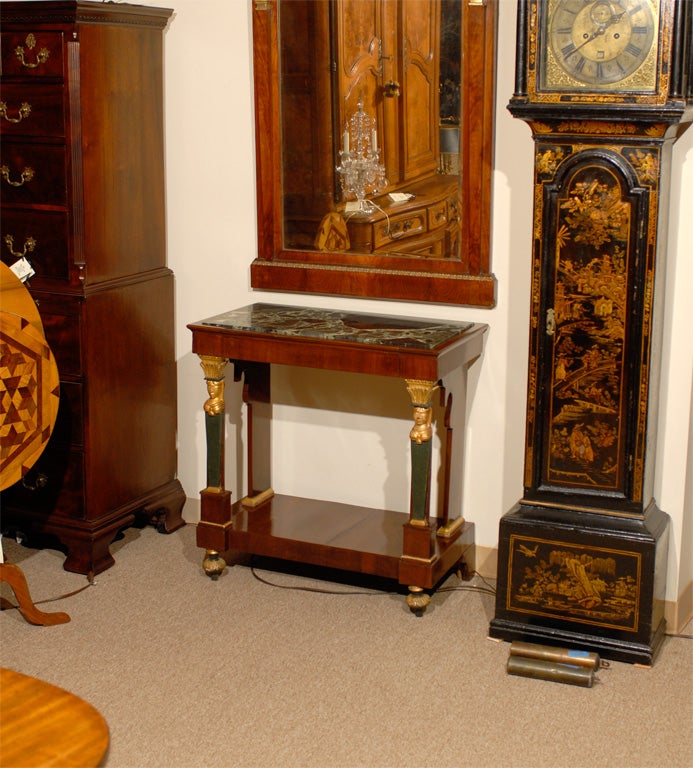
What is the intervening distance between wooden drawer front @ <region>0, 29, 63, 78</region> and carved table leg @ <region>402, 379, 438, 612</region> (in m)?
1.61

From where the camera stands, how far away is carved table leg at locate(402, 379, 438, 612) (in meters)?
3.62

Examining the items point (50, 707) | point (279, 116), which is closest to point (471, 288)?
point (279, 116)

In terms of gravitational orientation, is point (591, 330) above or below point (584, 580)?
above

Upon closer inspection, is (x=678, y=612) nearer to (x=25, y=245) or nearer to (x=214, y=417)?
(x=214, y=417)

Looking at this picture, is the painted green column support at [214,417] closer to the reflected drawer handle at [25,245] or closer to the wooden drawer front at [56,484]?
the wooden drawer front at [56,484]

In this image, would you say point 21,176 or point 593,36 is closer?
point 593,36

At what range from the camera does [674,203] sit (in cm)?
352

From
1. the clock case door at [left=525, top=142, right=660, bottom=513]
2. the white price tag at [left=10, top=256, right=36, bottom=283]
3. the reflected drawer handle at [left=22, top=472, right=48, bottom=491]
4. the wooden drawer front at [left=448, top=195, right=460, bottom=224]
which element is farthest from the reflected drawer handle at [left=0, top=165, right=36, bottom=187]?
the clock case door at [left=525, top=142, right=660, bottom=513]

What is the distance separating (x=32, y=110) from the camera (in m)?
3.92

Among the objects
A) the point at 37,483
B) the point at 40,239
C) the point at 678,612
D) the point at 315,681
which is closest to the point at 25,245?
the point at 40,239

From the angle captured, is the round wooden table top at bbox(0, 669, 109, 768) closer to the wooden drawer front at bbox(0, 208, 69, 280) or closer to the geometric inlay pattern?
the geometric inlay pattern

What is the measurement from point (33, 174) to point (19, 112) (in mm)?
215

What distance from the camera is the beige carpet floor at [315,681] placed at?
10.1 feet

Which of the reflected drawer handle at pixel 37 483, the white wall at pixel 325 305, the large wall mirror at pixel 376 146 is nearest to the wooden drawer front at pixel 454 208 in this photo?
the large wall mirror at pixel 376 146
